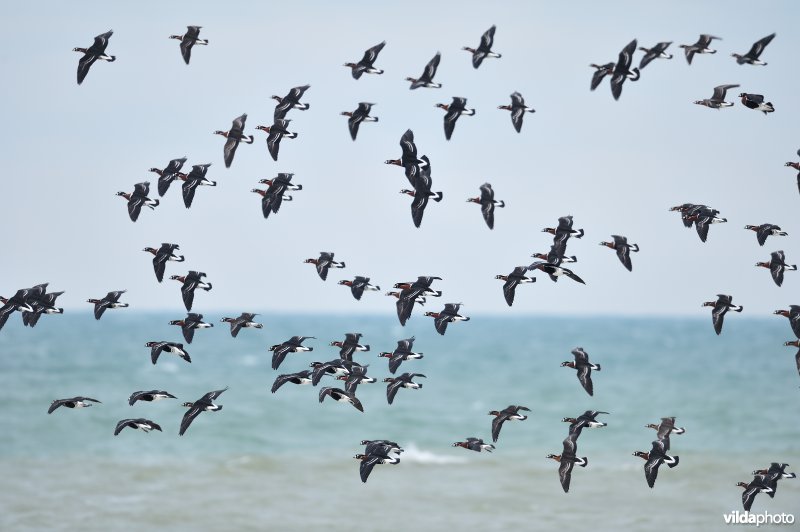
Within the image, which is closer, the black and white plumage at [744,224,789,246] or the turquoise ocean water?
the black and white plumage at [744,224,789,246]

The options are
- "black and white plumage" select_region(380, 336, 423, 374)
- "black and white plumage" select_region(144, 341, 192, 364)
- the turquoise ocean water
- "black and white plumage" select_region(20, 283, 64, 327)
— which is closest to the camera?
"black and white plumage" select_region(144, 341, 192, 364)

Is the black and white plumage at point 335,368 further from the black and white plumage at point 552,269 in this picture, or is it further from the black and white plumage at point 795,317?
the black and white plumage at point 795,317

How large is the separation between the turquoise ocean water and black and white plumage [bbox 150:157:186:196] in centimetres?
1802

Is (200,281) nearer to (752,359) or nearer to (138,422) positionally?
(138,422)

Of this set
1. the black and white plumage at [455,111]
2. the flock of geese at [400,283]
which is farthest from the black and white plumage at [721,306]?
the black and white plumage at [455,111]

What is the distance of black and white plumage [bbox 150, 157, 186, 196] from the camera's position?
133ft

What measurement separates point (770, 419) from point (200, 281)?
55871mm

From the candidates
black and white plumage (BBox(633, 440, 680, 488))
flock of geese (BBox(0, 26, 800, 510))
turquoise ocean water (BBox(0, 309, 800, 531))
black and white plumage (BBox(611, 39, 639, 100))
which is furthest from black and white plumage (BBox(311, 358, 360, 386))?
turquoise ocean water (BBox(0, 309, 800, 531))

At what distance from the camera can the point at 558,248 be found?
128 ft

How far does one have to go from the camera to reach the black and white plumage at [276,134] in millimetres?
40531

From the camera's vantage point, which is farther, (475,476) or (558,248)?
(475,476)

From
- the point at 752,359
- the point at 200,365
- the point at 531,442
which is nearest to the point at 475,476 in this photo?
the point at 531,442

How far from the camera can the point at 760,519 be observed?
52.8 meters

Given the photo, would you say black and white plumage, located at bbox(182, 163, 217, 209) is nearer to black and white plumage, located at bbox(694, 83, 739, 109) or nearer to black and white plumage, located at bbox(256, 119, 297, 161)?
black and white plumage, located at bbox(256, 119, 297, 161)
